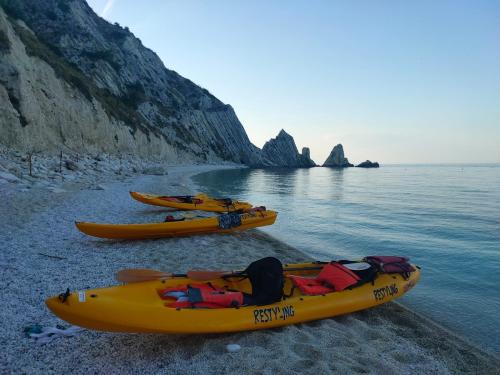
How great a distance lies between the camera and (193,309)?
4258 millimetres

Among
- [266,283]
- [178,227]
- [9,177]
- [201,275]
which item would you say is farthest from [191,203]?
[266,283]

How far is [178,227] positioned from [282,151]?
104339 millimetres

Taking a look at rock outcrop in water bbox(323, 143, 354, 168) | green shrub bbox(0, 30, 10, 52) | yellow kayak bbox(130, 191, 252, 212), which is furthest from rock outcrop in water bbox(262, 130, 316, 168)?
yellow kayak bbox(130, 191, 252, 212)

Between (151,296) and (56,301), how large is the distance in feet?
3.79

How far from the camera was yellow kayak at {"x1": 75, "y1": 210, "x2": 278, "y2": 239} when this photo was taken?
8.48 m

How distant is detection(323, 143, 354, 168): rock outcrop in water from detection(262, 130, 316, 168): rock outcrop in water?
1800 centimetres

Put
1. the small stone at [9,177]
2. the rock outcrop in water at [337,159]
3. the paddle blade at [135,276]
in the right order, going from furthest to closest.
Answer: the rock outcrop in water at [337,159], the small stone at [9,177], the paddle blade at [135,276]

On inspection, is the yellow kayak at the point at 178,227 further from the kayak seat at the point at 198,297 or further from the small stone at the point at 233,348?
the small stone at the point at 233,348

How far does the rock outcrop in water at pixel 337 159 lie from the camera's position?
129 m

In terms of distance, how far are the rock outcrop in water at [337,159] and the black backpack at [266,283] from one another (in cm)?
12820

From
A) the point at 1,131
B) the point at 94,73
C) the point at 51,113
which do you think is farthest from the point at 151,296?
the point at 94,73

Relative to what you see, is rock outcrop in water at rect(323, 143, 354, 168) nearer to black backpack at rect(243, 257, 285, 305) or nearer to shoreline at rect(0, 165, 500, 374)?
shoreline at rect(0, 165, 500, 374)

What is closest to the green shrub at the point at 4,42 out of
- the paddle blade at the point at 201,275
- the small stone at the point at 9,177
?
the small stone at the point at 9,177

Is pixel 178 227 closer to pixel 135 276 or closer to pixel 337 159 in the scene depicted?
pixel 135 276
